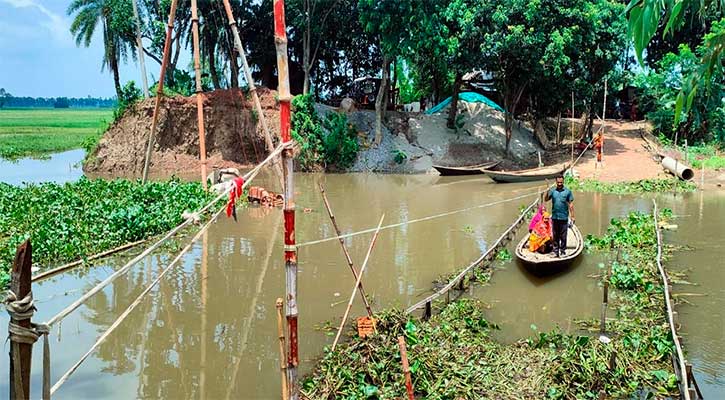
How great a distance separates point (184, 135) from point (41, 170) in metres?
7.20

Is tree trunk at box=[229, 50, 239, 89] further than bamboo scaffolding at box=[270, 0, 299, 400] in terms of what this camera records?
Yes

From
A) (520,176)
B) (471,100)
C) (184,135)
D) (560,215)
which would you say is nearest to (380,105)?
(471,100)

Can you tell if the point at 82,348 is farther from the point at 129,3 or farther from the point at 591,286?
the point at 129,3

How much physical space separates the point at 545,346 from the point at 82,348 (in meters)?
5.84

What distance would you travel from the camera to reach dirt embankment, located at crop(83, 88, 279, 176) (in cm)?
2641

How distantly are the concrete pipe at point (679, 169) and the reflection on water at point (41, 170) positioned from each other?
24.2 metres

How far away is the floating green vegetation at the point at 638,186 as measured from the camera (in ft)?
66.7

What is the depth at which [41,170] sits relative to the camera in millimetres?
27484

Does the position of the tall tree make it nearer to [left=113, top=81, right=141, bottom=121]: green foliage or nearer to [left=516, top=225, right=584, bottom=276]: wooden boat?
[left=113, top=81, right=141, bottom=121]: green foliage

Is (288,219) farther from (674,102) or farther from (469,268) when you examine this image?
(674,102)

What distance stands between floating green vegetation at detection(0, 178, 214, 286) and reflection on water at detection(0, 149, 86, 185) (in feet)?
27.2

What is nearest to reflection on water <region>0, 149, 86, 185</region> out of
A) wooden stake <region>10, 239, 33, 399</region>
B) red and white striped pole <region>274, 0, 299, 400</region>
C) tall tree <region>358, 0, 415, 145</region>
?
tall tree <region>358, 0, 415, 145</region>

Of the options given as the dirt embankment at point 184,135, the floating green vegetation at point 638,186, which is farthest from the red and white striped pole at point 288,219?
the dirt embankment at point 184,135

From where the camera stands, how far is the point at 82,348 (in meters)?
7.21
